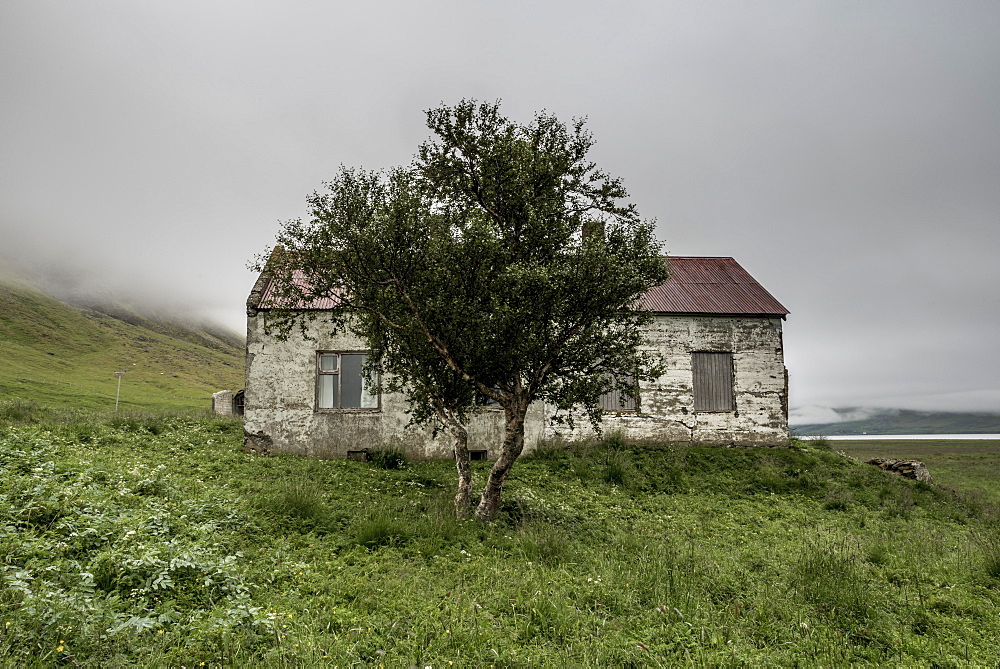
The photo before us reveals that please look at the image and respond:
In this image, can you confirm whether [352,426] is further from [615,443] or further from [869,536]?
[869,536]

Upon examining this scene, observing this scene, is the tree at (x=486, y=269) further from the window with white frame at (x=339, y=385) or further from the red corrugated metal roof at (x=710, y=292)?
the red corrugated metal roof at (x=710, y=292)

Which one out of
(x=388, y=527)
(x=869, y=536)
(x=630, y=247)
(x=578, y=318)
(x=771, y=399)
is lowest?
(x=869, y=536)

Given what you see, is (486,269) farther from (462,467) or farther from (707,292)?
(707,292)

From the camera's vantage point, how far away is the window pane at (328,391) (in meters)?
18.5

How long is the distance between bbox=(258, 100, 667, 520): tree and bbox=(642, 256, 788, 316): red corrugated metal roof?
9.25 metres

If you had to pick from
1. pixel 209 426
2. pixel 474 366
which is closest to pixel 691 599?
pixel 474 366

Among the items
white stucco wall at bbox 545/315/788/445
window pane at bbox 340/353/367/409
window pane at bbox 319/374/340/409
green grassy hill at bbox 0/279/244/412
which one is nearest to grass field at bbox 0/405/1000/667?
window pane at bbox 319/374/340/409

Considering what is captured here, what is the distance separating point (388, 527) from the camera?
955 centimetres

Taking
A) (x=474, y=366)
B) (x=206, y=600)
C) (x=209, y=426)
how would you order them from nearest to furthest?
(x=206, y=600), (x=474, y=366), (x=209, y=426)

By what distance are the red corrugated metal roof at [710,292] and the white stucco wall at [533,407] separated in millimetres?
452

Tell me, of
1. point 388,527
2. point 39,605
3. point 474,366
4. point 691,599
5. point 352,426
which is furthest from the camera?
point 352,426

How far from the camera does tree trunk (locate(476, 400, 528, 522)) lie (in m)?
11.2

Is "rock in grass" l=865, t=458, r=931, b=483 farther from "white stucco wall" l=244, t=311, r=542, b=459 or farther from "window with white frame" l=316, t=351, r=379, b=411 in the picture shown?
"window with white frame" l=316, t=351, r=379, b=411

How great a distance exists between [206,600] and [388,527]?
3.37 m
